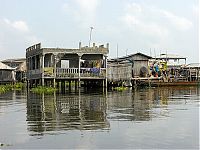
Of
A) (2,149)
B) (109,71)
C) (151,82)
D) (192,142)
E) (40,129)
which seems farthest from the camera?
(151,82)

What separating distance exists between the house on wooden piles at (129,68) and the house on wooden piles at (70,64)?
3.92 meters

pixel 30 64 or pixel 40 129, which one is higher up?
pixel 30 64

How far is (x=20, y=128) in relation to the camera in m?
10.6

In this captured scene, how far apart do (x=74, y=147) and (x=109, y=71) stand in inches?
1426

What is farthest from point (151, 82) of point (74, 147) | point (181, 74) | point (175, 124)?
point (74, 147)

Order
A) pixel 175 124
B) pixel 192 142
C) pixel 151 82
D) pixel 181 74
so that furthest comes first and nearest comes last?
pixel 181 74, pixel 151 82, pixel 175 124, pixel 192 142

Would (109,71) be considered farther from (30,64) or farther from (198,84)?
(198,84)

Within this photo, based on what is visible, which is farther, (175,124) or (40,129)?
(175,124)

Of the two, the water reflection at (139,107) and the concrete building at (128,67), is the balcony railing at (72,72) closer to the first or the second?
the concrete building at (128,67)

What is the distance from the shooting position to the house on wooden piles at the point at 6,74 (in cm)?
5435

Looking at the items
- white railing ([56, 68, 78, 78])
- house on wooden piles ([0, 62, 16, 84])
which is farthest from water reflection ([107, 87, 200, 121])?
house on wooden piles ([0, 62, 16, 84])

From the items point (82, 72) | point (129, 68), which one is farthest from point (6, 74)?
point (82, 72)

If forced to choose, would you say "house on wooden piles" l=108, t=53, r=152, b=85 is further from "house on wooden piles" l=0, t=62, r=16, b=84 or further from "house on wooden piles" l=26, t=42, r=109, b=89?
"house on wooden piles" l=0, t=62, r=16, b=84

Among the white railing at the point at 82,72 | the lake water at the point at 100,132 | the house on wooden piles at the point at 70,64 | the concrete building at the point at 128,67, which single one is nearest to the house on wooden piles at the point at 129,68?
the concrete building at the point at 128,67
